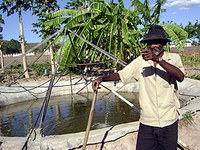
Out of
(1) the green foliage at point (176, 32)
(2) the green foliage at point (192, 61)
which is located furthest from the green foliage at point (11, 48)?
(1) the green foliage at point (176, 32)

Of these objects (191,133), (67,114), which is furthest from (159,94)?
(67,114)

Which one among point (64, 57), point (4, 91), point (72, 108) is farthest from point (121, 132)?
point (4, 91)

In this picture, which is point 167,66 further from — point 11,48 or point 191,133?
point 11,48

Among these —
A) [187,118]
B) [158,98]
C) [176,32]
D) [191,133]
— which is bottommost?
[191,133]

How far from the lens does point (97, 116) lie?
685 centimetres

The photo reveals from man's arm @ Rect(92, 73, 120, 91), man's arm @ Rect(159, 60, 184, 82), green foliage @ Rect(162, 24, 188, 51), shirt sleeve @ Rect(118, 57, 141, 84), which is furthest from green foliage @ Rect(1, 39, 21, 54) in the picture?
man's arm @ Rect(159, 60, 184, 82)

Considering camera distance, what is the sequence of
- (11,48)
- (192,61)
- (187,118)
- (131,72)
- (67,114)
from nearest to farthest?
(131,72) < (187,118) < (67,114) < (192,61) < (11,48)

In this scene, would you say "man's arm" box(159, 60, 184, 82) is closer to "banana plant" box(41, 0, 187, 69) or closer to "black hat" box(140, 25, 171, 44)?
"black hat" box(140, 25, 171, 44)

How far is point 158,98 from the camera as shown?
222cm

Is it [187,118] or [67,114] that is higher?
[187,118]

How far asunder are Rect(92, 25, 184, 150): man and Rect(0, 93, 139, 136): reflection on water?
124 inches

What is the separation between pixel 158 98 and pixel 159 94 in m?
0.04

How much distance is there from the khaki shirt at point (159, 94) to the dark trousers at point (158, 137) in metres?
0.06

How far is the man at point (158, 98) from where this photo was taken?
2.19 meters
